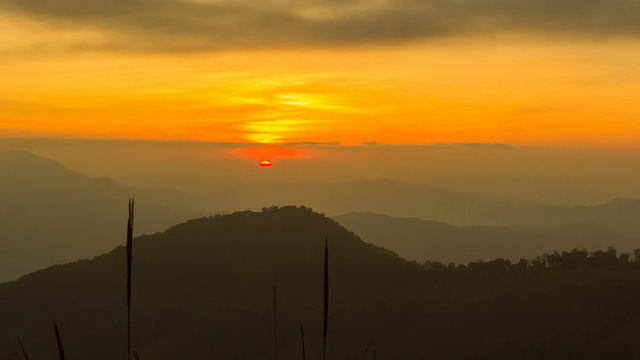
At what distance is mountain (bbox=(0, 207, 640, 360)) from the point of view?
116688mm

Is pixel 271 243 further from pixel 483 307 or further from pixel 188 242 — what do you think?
pixel 483 307

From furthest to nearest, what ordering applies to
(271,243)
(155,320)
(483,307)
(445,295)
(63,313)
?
(271,243), (63,313), (155,320), (445,295), (483,307)

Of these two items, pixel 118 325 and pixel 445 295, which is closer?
pixel 445 295

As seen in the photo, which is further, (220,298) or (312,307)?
(220,298)

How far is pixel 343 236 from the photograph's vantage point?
198000 millimetres

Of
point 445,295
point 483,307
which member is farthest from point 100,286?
point 483,307

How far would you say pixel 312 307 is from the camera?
6206 inches

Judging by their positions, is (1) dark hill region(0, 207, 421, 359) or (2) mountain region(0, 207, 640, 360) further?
(1) dark hill region(0, 207, 421, 359)

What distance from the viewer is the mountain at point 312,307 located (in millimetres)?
116688

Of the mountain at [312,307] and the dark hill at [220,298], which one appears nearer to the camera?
the mountain at [312,307]

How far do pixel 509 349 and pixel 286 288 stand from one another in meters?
68.2

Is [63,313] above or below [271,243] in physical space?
below

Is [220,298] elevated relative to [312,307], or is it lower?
elevated

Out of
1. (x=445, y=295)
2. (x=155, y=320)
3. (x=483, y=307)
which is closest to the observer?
(x=483, y=307)
